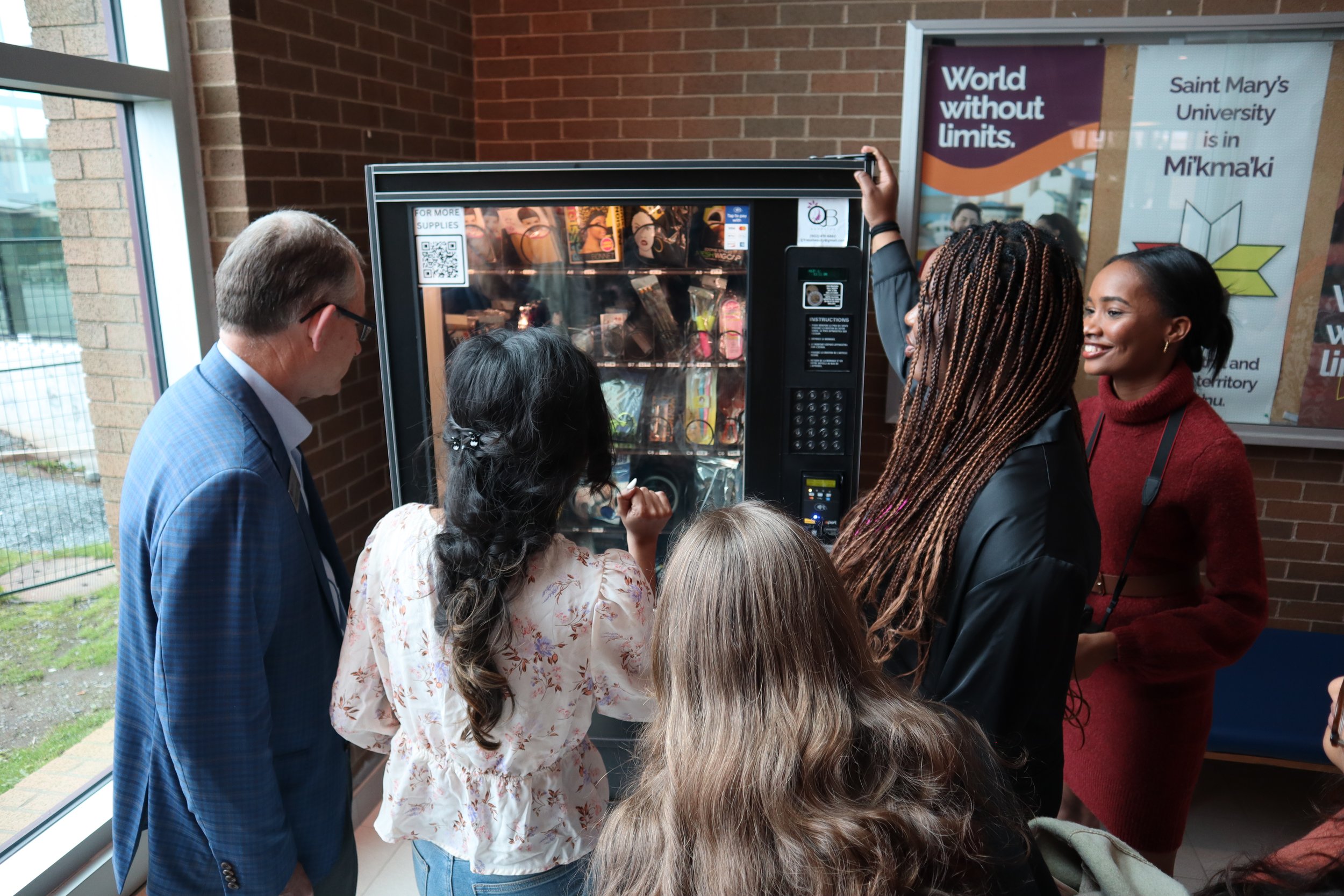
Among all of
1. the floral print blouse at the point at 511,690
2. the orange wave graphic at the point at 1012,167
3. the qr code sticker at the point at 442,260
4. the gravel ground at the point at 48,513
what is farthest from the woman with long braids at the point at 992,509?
the gravel ground at the point at 48,513

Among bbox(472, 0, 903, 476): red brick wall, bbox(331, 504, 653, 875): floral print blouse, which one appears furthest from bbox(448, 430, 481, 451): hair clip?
bbox(472, 0, 903, 476): red brick wall

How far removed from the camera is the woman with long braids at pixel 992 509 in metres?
1.23

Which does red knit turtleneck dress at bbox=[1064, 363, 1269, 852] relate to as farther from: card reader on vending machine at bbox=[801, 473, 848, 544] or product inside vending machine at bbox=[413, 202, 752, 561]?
product inside vending machine at bbox=[413, 202, 752, 561]

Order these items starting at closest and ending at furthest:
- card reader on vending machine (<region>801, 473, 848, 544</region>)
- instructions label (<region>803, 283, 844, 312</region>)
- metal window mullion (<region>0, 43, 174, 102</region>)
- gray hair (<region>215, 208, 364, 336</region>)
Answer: gray hair (<region>215, 208, 364, 336</region>)
metal window mullion (<region>0, 43, 174, 102</region>)
instructions label (<region>803, 283, 844, 312</region>)
card reader on vending machine (<region>801, 473, 848, 544</region>)

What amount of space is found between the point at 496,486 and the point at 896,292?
1209 mm

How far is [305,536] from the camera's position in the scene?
1520mm

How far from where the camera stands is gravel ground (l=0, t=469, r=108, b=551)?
76.5 inches

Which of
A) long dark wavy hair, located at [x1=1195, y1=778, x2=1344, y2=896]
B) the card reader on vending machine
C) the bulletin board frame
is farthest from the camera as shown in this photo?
the bulletin board frame

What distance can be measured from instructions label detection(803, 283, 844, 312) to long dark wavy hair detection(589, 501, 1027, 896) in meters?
1.16

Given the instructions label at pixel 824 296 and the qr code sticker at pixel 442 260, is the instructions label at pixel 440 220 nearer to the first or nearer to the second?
the qr code sticker at pixel 442 260

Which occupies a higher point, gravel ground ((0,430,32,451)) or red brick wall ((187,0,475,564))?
red brick wall ((187,0,475,564))

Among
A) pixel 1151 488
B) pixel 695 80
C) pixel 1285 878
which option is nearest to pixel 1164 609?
pixel 1151 488

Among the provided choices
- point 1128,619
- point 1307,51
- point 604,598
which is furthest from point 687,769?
point 1307,51

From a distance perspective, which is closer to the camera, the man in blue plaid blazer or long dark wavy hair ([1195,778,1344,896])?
long dark wavy hair ([1195,778,1344,896])
